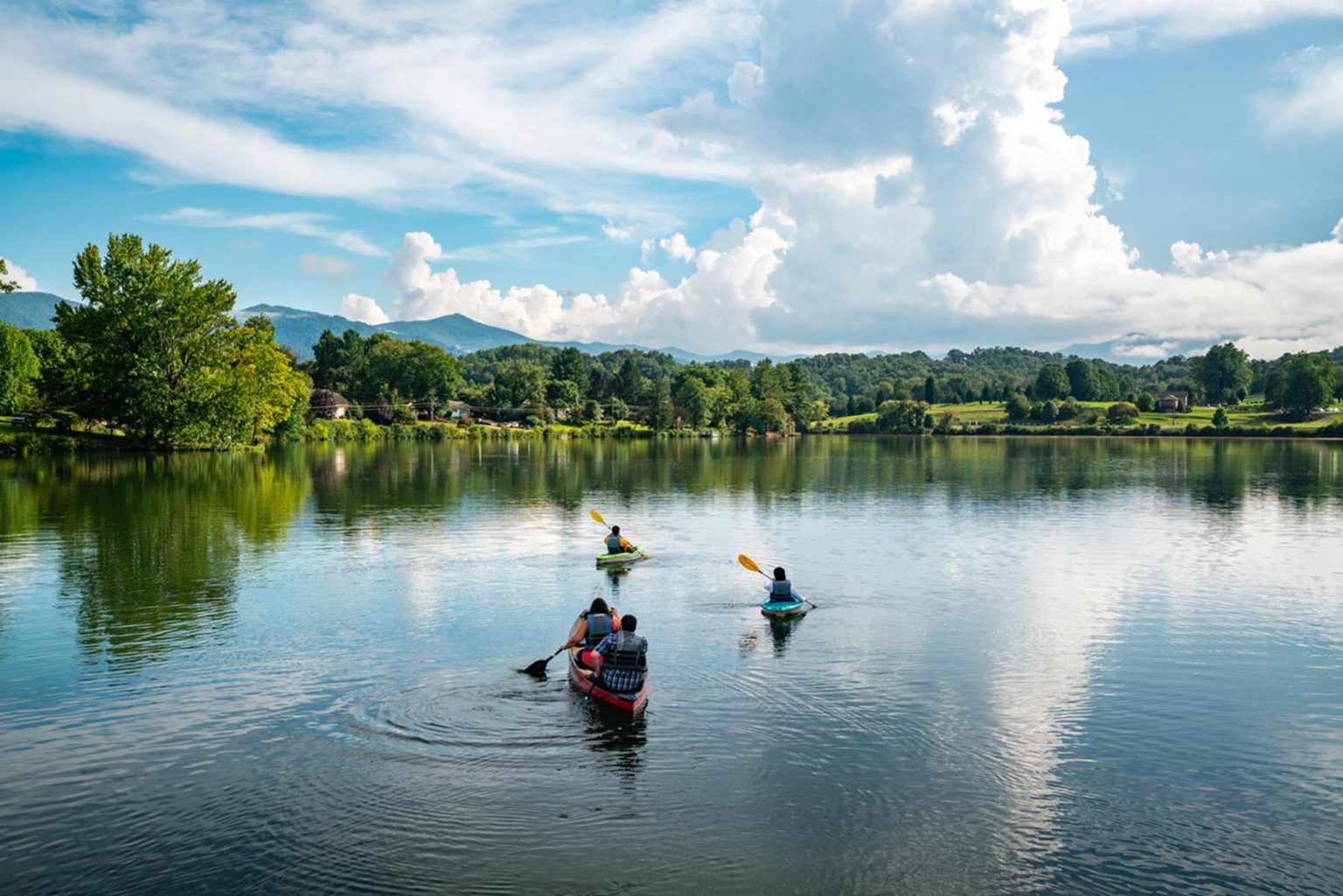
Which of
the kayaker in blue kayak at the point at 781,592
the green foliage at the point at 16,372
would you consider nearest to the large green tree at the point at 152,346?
the green foliage at the point at 16,372

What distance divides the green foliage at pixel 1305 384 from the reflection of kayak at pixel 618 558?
203433mm

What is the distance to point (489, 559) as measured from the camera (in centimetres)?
3694

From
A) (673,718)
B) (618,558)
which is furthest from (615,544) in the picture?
(673,718)

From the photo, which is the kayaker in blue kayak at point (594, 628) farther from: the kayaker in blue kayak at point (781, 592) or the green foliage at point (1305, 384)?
the green foliage at point (1305, 384)

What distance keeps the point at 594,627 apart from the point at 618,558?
15225 millimetres

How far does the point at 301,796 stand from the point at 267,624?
1246 centimetres

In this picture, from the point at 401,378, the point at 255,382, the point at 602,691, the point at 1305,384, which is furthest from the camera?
the point at 401,378

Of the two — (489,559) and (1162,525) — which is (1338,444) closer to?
(1162,525)

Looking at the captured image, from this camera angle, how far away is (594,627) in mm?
20531

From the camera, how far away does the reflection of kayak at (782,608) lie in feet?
90.1

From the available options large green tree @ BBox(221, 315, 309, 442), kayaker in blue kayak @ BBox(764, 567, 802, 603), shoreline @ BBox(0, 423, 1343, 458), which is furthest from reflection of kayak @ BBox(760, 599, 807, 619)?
shoreline @ BBox(0, 423, 1343, 458)

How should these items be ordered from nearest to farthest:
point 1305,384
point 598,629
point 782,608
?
1. point 598,629
2. point 782,608
3. point 1305,384

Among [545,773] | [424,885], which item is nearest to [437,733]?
[545,773]

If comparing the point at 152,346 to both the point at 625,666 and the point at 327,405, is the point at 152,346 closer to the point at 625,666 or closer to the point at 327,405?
→ the point at 327,405
